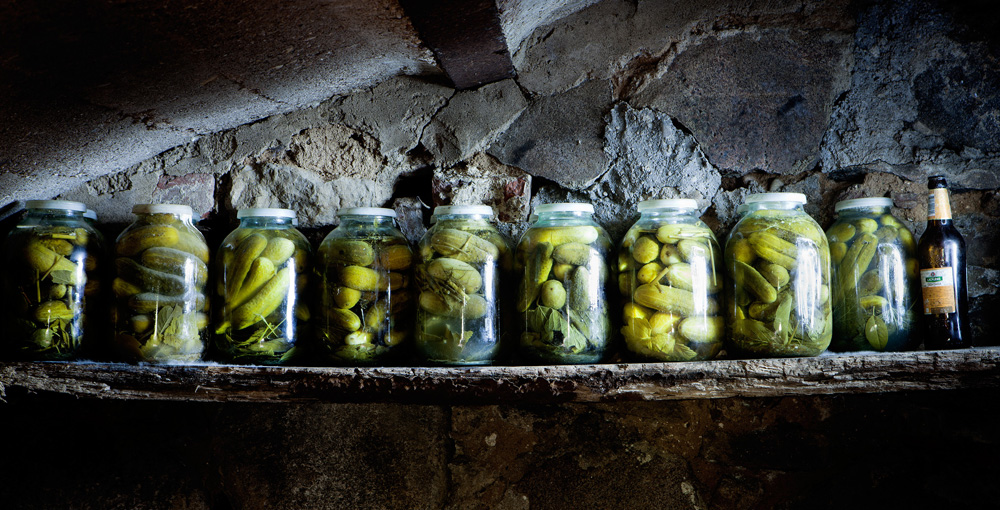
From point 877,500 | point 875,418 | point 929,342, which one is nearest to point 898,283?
point 929,342

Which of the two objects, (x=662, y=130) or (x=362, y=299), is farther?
(x=662, y=130)

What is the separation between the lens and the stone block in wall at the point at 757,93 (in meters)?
1.12

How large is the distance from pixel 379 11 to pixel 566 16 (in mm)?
444

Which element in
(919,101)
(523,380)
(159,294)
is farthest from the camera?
(919,101)

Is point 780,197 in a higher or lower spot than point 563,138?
lower

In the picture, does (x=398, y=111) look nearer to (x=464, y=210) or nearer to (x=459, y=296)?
(x=464, y=210)

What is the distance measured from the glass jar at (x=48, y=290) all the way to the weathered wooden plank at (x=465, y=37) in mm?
685

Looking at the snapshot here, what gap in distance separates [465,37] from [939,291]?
847 millimetres

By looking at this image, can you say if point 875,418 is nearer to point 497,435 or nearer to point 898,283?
point 898,283

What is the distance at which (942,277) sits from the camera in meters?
0.94

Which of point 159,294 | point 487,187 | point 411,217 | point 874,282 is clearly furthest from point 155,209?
point 874,282

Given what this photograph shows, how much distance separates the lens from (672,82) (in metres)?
1.14

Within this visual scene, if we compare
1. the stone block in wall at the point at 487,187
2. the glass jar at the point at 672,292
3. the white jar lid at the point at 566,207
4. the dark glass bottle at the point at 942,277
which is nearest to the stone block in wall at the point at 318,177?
the stone block in wall at the point at 487,187

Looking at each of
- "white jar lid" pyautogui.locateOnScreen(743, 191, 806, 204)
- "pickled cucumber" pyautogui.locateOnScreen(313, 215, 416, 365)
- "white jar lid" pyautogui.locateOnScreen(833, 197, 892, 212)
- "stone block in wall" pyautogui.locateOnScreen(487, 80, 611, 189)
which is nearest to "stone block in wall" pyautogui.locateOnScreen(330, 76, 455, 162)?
"stone block in wall" pyautogui.locateOnScreen(487, 80, 611, 189)
